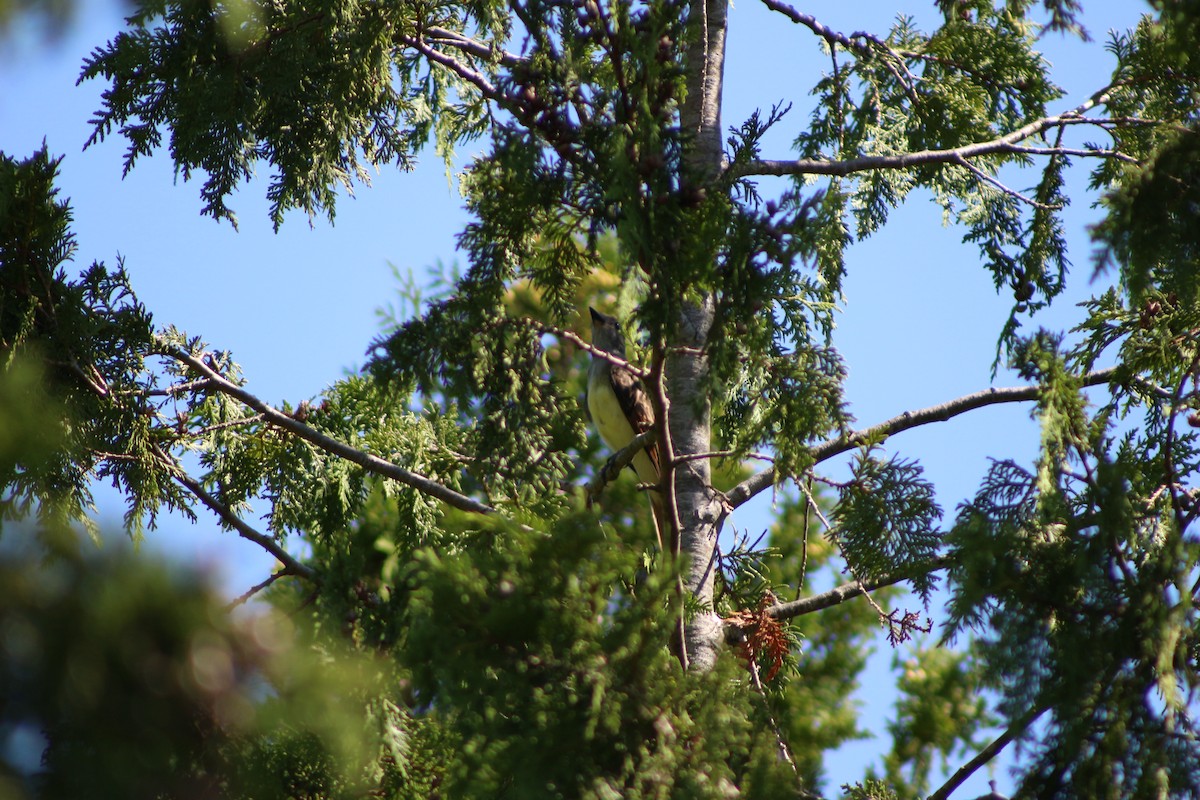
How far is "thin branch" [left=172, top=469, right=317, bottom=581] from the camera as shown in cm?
397

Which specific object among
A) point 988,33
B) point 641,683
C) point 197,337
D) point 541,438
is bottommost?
point 641,683

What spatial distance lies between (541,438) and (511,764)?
1.26 m

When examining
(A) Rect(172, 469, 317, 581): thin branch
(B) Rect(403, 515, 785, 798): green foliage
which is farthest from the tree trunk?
(A) Rect(172, 469, 317, 581): thin branch

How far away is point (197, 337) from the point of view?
4.59m

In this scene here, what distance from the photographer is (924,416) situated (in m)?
4.48

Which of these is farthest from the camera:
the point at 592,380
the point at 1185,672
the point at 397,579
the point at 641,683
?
the point at 592,380

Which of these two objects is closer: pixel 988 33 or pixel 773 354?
pixel 773 354

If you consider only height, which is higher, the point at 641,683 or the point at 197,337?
the point at 197,337

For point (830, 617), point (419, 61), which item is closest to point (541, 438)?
point (419, 61)

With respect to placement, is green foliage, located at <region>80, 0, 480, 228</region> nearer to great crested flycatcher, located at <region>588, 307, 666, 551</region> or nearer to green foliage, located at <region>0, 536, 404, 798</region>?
great crested flycatcher, located at <region>588, 307, 666, 551</region>

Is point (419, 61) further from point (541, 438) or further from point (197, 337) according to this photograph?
point (541, 438)

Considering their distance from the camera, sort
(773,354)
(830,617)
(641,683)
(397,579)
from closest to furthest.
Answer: (641,683) → (397,579) → (773,354) → (830,617)

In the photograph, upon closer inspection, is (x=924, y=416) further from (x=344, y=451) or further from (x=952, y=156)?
(x=344, y=451)

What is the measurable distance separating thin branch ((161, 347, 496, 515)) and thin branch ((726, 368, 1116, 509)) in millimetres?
1096
